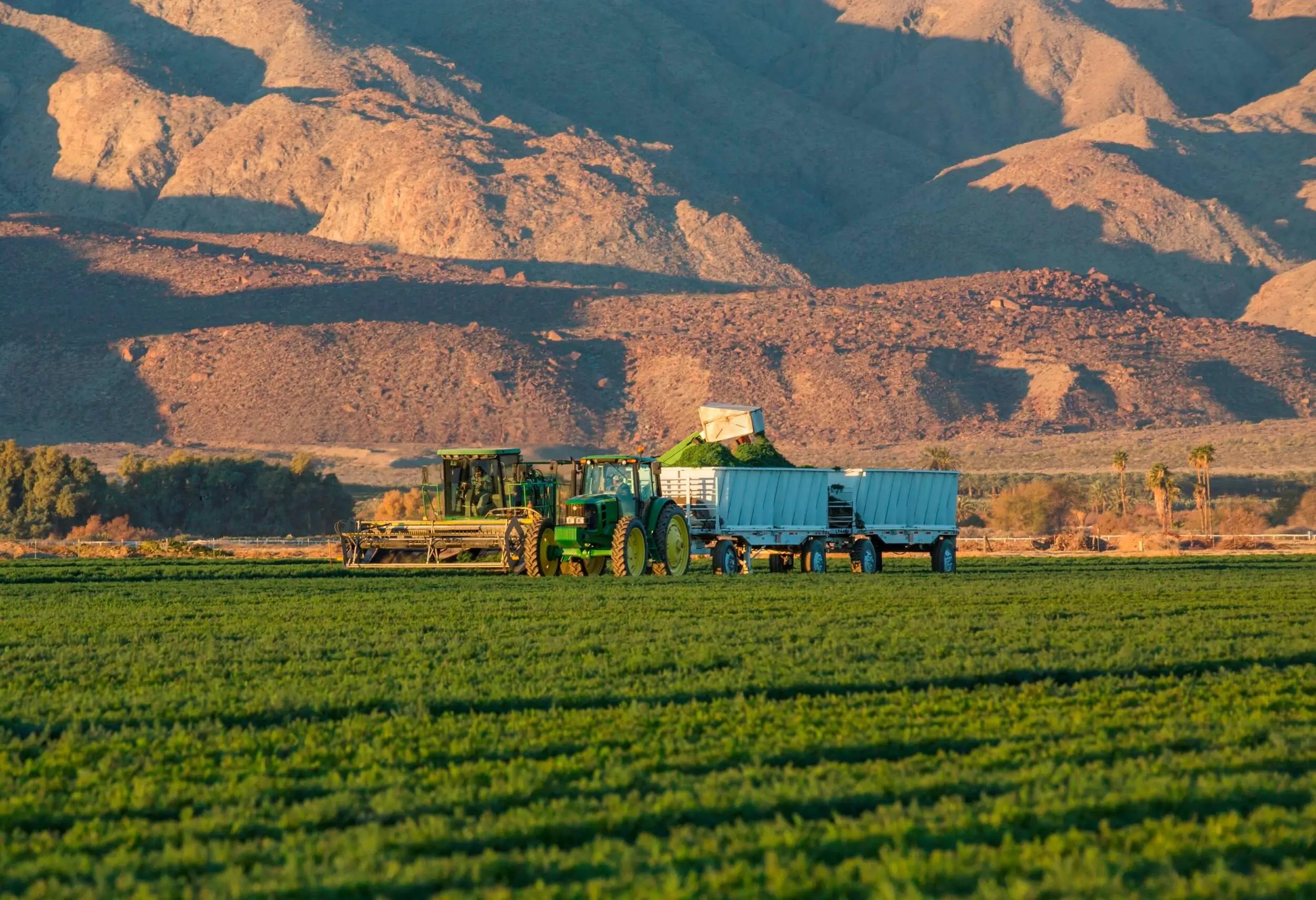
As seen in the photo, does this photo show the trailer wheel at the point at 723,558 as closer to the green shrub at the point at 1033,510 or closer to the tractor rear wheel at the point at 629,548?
the tractor rear wheel at the point at 629,548

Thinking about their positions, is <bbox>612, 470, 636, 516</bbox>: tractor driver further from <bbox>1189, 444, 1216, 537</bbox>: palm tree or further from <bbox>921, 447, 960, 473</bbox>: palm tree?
<bbox>1189, 444, 1216, 537</bbox>: palm tree

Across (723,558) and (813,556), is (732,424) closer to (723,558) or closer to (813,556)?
(813,556)

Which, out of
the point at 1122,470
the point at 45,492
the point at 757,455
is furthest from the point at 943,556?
the point at 45,492

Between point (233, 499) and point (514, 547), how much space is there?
47205mm

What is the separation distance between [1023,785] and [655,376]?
11328cm

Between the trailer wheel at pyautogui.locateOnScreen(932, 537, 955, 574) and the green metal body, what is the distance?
27.2 ft

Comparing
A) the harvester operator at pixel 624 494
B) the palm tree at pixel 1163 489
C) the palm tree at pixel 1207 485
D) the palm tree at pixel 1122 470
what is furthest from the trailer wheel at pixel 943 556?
the palm tree at pixel 1122 470

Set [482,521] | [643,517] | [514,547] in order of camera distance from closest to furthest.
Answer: [514,547] → [482,521] → [643,517]

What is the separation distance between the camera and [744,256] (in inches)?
6348

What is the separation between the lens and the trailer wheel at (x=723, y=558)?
34062 millimetres

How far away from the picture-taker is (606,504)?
102 feet

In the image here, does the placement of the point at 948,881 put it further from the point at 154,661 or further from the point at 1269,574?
the point at 1269,574

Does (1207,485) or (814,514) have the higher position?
(1207,485)

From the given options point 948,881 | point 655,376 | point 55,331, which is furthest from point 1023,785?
point 55,331
